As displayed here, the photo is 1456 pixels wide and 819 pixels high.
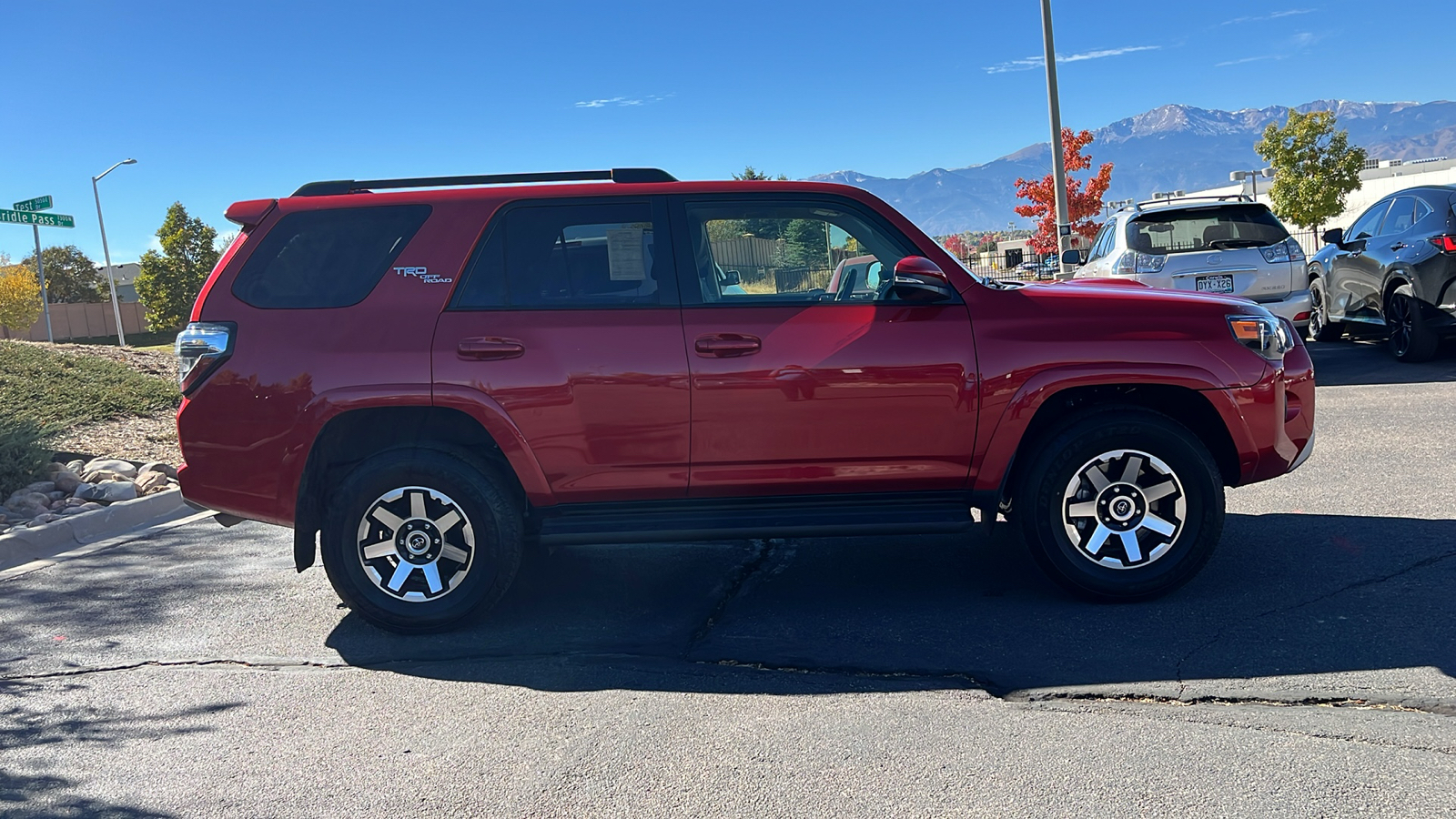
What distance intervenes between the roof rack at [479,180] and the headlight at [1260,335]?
98.5 inches

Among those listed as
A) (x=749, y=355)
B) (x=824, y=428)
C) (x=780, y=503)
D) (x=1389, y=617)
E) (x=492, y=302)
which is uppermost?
(x=492, y=302)

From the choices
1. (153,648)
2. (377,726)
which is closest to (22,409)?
(153,648)

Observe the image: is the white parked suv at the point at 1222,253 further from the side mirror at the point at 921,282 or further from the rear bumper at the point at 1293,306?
the side mirror at the point at 921,282

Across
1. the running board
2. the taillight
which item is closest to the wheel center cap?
the running board

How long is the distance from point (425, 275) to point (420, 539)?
113 centimetres

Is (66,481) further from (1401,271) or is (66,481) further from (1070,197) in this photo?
(1070,197)

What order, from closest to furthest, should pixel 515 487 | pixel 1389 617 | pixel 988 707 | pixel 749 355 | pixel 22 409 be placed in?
pixel 988 707, pixel 1389 617, pixel 749 355, pixel 515 487, pixel 22 409

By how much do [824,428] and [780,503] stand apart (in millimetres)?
388

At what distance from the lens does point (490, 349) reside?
466cm

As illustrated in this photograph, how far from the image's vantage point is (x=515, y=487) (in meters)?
4.93

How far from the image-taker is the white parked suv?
409 inches

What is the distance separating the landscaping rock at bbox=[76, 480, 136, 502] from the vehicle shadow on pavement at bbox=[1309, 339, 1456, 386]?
10.2 meters

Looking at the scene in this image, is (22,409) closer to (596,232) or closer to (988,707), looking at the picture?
(596,232)

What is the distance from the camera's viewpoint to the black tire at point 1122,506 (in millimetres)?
4637
